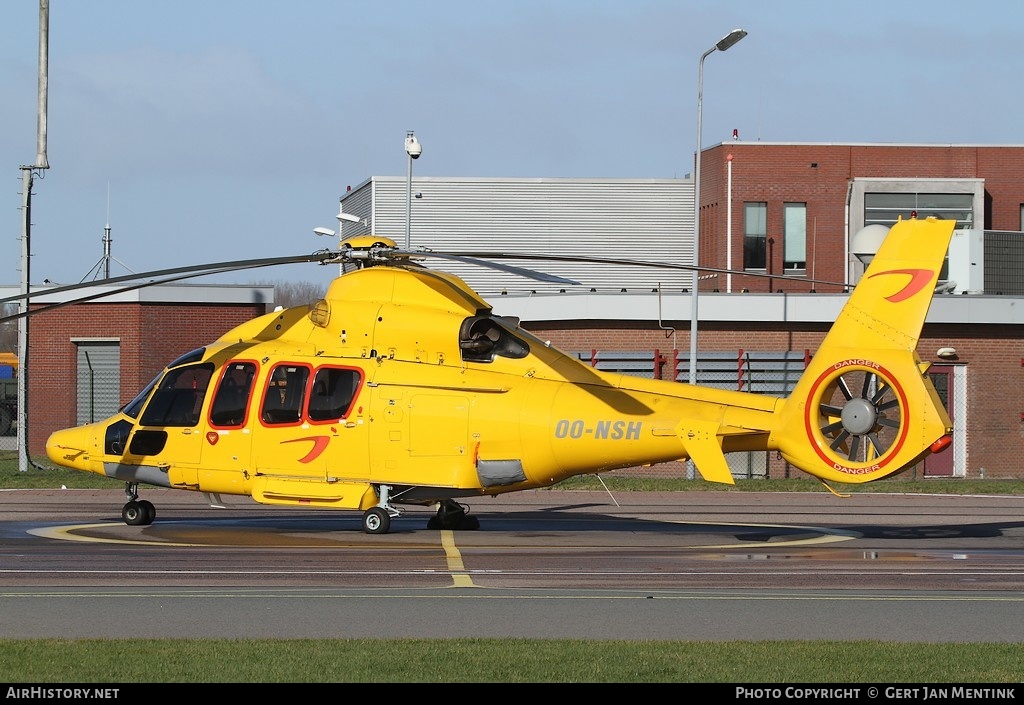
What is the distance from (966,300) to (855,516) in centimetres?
1357

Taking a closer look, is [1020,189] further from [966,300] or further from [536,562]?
[536,562]

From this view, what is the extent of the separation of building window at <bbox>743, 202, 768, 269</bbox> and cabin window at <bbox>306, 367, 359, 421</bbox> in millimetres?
30300

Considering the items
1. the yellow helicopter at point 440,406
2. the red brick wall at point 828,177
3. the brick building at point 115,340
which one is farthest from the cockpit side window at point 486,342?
the red brick wall at point 828,177

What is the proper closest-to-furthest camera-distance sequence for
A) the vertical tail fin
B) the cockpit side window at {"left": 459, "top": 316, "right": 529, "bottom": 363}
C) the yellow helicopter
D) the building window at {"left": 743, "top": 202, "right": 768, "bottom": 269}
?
1. the vertical tail fin
2. the yellow helicopter
3. the cockpit side window at {"left": 459, "top": 316, "right": 529, "bottom": 363}
4. the building window at {"left": 743, "top": 202, "right": 768, "bottom": 269}

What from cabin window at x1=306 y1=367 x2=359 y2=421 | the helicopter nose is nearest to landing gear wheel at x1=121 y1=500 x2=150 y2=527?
the helicopter nose

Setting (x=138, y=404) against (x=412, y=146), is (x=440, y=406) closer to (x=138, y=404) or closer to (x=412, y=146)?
(x=138, y=404)

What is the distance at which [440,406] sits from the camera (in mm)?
18359

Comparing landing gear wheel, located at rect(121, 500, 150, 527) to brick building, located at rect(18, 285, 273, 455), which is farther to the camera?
brick building, located at rect(18, 285, 273, 455)

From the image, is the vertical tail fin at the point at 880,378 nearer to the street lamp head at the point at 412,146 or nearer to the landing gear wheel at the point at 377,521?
the landing gear wheel at the point at 377,521

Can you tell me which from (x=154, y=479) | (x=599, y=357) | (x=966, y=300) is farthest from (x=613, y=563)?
(x=966, y=300)

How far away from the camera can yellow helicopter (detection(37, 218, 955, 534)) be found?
16.8 m

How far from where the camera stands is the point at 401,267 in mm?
18844

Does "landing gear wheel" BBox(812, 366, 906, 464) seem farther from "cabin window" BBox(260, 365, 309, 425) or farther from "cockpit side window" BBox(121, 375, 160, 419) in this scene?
"cockpit side window" BBox(121, 375, 160, 419)

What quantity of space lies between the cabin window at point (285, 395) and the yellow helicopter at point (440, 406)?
2 cm
